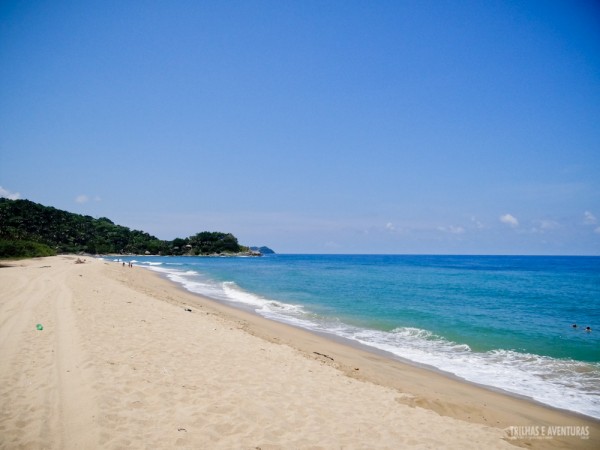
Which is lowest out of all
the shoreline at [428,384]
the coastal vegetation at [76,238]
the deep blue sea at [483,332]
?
the deep blue sea at [483,332]

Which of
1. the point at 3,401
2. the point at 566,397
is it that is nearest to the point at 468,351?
the point at 566,397

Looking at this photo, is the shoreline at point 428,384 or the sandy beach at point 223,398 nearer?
the sandy beach at point 223,398

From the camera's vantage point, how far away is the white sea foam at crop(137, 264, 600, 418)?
9297mm

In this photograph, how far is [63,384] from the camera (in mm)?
Answer: 6242

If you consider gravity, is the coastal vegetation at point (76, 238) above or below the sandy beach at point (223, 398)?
above

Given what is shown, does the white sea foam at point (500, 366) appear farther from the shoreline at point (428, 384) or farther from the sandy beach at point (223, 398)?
the sandy beach at point (223, 398)

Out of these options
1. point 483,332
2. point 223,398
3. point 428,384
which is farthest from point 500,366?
point 223,398

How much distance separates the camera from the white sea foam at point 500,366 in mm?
9297

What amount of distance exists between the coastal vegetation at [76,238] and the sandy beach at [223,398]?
162 feet

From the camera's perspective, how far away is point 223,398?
628cm

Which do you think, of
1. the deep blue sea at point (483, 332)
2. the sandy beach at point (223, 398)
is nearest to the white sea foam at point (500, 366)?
the deep blue sea at point (483, 332)

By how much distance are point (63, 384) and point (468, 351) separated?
14.0m

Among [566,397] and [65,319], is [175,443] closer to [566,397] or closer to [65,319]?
[65,319]

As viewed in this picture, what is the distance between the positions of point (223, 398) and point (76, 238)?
129192 mm
